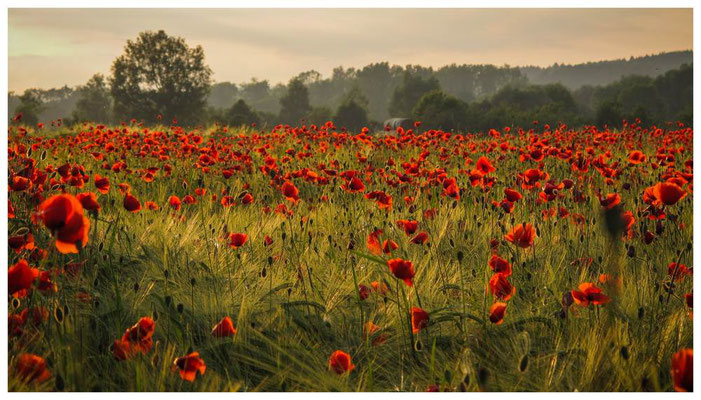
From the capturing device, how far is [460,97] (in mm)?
70500

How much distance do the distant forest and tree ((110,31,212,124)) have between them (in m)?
1.66

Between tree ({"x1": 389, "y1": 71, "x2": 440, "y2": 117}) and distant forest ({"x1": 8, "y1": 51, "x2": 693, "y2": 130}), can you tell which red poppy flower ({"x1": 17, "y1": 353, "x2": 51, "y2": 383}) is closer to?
distant forest ({"x1": 8, "y1": 51, "x2": 693, "y2": 130})

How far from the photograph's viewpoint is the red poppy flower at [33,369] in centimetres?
128

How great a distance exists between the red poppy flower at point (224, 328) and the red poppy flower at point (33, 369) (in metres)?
0.43

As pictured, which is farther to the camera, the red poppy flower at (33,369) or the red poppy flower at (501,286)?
the red poppy flower at (501,286)

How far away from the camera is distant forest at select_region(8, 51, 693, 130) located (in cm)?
2623

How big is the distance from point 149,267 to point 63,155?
15.2 feet

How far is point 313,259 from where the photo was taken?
247 centimetres

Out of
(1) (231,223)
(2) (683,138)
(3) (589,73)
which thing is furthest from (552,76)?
(1) (231,223)

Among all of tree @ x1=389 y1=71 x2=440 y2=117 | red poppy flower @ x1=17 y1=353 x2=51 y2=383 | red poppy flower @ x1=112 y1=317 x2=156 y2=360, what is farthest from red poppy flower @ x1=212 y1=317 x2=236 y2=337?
tree @ x1=389 y1=71 x2=440 y2=117

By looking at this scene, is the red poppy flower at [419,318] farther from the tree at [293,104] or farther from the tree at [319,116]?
the tree at [293,104]

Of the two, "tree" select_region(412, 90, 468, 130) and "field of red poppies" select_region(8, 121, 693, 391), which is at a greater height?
"tree" select_region(412, 90, 468, 130)

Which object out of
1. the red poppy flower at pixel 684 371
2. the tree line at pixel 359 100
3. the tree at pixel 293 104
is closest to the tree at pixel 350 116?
the tree line at pixel 359 100
